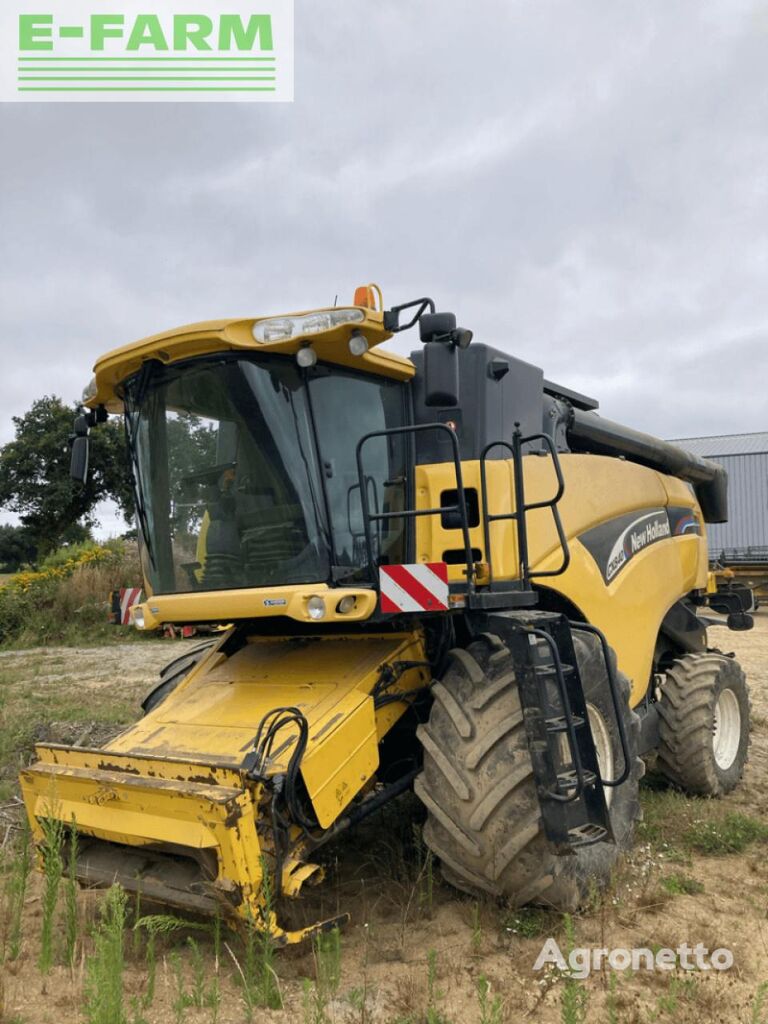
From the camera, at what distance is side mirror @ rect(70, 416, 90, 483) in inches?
190

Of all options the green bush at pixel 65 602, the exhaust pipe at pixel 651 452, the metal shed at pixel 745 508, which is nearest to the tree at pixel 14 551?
the green bush at pixel 65 602

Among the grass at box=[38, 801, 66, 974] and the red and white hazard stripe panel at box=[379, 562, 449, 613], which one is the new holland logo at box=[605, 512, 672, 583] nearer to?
the red and white hazard stripe panel at box=[379, 562, 449, 613]

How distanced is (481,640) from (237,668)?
4.37 ft

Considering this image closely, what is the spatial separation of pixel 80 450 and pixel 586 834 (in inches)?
129

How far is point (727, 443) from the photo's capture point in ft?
104

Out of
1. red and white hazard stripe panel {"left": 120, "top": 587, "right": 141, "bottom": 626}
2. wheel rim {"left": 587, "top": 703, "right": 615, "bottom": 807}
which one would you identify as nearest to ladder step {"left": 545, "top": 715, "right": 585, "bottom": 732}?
wheel rim {"left": 587, "top": 703, "right": 615, "bottom": 807}

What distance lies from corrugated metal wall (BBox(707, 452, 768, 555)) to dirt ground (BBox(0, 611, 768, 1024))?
67.0ft

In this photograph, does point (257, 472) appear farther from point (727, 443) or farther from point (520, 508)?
point (727, 443)

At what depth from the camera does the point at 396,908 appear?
3.95m

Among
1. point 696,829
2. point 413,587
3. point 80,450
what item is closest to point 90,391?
point 80,450

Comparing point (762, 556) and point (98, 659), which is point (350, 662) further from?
point (762, 556)

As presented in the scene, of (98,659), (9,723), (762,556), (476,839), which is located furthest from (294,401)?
(762,556)

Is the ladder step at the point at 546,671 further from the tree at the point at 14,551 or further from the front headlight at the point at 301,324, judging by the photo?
the tree at the point at 14,551

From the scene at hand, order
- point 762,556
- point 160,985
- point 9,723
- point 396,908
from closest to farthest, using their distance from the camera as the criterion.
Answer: point 160,985 → point 396,908 → point 9,723 → point 762,556
